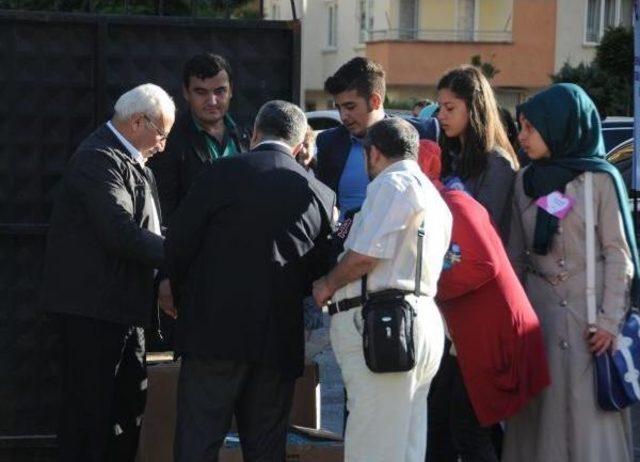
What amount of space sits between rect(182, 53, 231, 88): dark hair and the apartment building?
34.3m

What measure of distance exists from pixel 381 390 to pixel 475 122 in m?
1.43

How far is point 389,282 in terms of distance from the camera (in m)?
5.01

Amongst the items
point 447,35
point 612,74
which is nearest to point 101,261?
point 612,74

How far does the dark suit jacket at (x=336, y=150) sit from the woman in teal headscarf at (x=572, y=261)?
73 cm

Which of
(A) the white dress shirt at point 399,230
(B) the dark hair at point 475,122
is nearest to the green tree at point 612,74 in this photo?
(B) the dark hair at point 475,122

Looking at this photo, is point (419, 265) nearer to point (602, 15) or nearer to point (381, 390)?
point (381, 390)

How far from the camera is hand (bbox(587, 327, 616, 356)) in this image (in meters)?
5.46

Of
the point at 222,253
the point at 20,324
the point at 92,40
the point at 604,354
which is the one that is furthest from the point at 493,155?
the point at 20,324

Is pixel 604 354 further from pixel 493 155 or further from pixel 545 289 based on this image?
pixel 493 155

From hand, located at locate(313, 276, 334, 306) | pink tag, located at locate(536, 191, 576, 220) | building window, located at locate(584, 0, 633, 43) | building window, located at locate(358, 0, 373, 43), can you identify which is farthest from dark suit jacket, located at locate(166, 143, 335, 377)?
building window, located at locate(584, 0, 633, 43)

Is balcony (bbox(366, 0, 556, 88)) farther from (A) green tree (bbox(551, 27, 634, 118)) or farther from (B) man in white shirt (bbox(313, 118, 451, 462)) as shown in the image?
(B) man in white shirt (bbox(313, 118, 451, 462))

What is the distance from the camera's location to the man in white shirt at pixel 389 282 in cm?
496

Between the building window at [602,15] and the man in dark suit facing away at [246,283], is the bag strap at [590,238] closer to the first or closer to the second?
the man in dark suit facing away at [246,283]

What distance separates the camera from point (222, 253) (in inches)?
197
